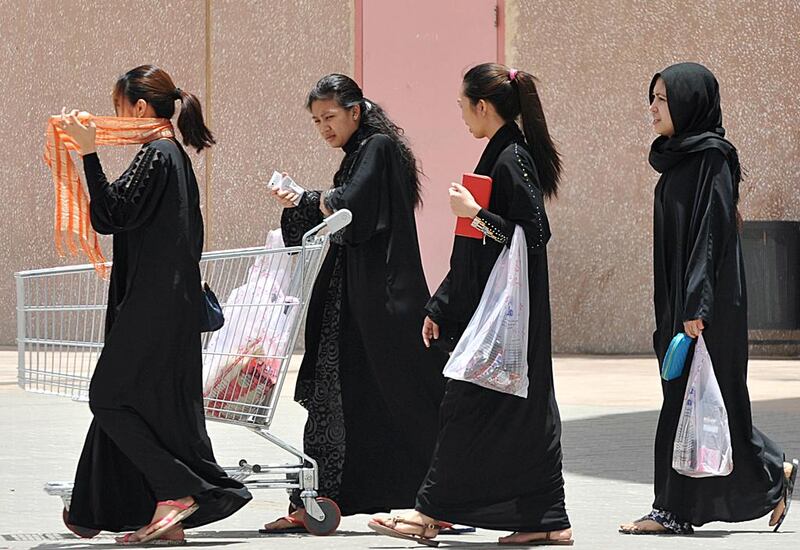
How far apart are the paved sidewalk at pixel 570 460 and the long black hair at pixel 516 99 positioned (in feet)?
3.36

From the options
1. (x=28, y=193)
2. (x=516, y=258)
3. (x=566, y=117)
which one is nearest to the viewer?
(x=516, y=258)

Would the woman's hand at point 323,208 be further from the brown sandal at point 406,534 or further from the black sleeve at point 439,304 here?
the brown sandal at point 406,534

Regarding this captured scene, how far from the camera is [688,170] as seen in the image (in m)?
5.82

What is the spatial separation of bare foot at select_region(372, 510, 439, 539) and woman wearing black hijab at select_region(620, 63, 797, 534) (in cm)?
75

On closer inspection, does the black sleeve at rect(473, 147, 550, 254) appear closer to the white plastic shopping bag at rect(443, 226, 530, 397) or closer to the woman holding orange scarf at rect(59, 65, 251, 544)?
the white plastic shopping bag at rect(443, 226, 530, 397)

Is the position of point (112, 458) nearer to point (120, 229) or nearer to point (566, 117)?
point (120, 229)

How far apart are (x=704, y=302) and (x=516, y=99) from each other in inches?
34.9

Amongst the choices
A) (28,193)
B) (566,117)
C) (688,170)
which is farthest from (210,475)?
(28,193)

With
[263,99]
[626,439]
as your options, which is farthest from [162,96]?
[263,99]

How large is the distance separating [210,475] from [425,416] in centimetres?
81

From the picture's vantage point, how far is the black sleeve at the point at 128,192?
17.4 feet

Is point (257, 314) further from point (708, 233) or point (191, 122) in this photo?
point (708, 233)

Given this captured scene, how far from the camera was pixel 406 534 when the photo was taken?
17.4ft

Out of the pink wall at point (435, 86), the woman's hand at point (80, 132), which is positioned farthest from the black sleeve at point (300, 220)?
the pink wall at point (435, 86)
